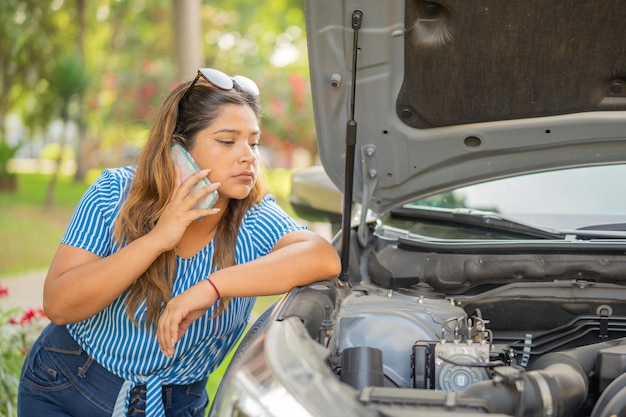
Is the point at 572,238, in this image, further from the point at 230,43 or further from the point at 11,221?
the point at 230,43

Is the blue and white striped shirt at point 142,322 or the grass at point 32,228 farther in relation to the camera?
the grass at point 32,228

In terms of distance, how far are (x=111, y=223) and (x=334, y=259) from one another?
69 centimetres

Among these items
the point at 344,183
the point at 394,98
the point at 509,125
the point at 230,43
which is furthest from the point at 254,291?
the point at 230,43

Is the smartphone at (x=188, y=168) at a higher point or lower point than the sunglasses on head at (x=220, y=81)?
lower

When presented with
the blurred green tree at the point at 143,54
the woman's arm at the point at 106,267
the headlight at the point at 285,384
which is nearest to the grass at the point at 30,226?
the blurred green tree at the point at 143,54

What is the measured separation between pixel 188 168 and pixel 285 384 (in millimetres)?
924

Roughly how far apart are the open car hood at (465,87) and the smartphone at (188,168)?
0.59 meters

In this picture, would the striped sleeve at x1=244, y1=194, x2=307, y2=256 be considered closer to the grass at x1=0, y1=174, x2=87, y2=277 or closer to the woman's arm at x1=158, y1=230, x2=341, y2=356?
the woman's arm at x1=158, y1=230, x2=341, y2=356

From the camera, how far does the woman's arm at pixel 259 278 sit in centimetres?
221

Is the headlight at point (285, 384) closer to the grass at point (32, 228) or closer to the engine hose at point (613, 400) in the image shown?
the engine hose at point (613, 400)

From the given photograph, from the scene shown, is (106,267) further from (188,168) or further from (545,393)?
(545,393)

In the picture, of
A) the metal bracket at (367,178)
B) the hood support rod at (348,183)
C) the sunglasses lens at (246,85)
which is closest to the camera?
the sunglasses lens at (246,85)

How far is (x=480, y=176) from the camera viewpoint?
3.02 metres

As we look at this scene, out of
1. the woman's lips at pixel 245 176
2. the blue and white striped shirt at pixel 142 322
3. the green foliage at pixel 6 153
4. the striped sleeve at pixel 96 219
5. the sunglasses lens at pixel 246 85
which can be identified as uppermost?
the sunglasses lens at pixel 246 85
